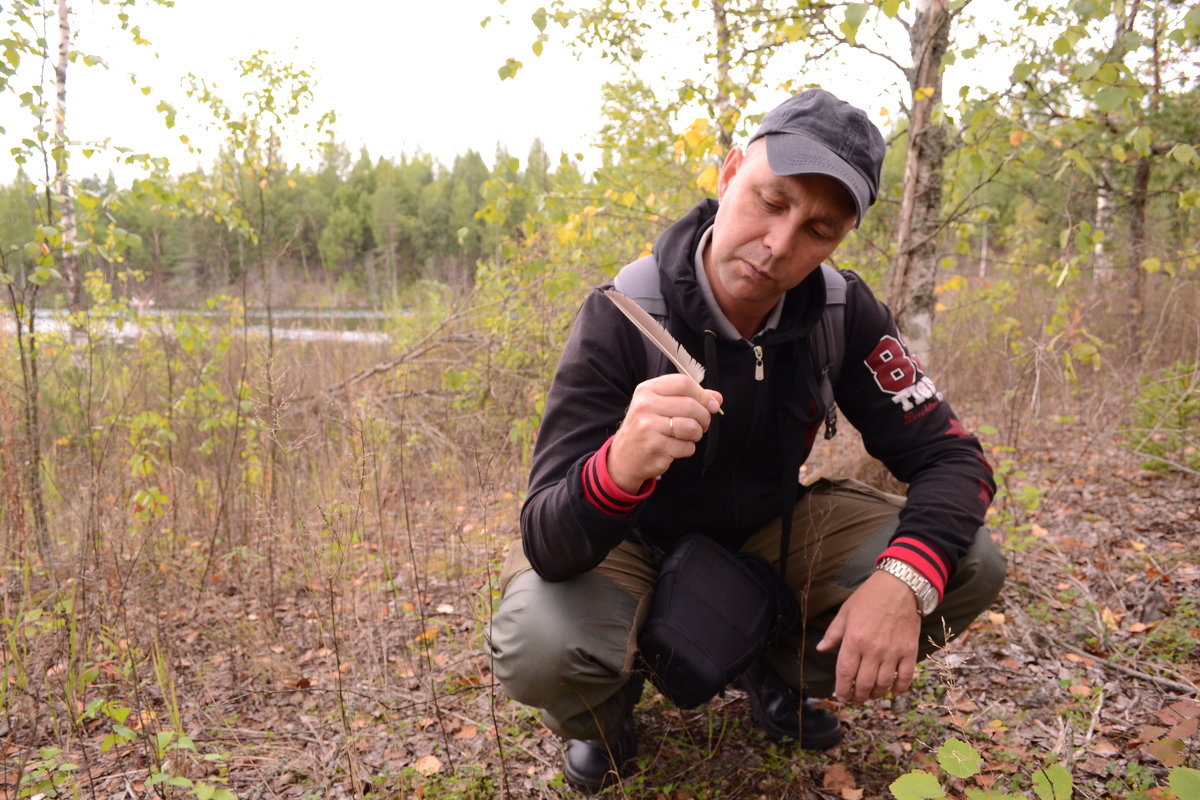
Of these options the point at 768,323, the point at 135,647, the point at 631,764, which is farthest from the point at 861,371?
the point at 135,647

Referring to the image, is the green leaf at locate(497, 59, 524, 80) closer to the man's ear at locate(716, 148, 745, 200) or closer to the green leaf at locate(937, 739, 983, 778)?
the man's ear at locate(716, 148, 745, 200)

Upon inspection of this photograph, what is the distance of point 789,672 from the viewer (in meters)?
2.16

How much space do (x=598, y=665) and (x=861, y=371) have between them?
114 centimetres

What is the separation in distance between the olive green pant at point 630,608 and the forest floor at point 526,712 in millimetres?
146

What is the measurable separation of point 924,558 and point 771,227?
0.90m

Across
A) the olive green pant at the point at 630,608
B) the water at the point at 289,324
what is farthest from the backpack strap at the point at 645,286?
the water at the point at 289,324

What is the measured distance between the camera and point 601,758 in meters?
1.97

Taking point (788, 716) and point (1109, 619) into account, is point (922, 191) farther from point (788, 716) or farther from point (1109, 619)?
point (788, 716)

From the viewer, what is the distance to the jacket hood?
193 centimetres

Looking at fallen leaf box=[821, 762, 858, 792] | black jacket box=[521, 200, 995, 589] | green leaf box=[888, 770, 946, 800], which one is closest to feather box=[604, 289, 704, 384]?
black jacket box=[521, 200, 995, 589]

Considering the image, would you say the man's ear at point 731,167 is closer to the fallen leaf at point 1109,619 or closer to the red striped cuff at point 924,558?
the red striped cuff at point 924,558

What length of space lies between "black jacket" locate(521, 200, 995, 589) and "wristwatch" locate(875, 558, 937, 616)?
34mm

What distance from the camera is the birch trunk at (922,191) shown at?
11.2ft

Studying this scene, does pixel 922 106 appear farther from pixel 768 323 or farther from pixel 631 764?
pixel 631 764
